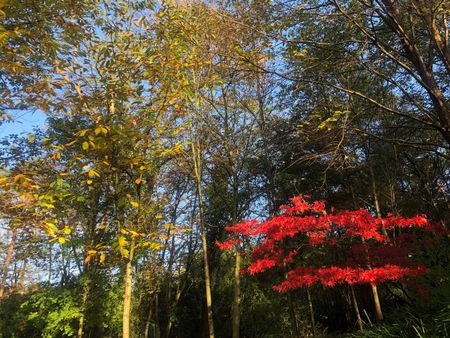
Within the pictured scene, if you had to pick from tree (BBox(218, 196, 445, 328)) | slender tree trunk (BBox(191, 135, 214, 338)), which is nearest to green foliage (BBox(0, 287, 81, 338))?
slender tree trunk (BBox(191, 135, 214, 338))

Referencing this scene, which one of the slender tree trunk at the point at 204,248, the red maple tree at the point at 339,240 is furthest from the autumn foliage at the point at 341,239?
the slender tree trunk at the point at 204,248

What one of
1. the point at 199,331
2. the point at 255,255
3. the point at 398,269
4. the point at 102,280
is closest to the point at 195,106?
the point at 255,255

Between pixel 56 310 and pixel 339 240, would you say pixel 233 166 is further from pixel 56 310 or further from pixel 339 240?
pixel 56 310

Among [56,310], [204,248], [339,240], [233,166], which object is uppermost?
[233,166]

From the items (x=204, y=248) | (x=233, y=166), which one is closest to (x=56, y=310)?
(x=204, y=248)

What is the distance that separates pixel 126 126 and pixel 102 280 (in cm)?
613

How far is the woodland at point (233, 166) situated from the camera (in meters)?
3.63

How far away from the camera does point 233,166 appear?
945cm

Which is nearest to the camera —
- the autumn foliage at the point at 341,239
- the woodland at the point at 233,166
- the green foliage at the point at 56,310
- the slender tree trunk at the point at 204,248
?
the woodland at the point at 233,166

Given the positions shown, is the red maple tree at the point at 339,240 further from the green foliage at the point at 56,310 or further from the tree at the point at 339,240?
the green foliage at the point at 56,310

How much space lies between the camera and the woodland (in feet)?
11.9

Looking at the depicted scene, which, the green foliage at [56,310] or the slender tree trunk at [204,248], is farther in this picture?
the green foliage at [56,310]

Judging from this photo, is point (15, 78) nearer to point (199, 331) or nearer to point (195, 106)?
point (195, 106)

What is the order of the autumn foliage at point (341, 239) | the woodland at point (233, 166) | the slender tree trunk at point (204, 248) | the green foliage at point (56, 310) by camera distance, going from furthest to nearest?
the green foliage at point (56, 310) → the slender tree trunk at point (204, 248) → the autumn foliage at point (341, 239) → the woodland at point (233, 166)
